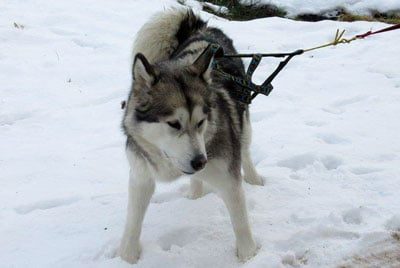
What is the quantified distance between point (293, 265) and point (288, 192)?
0.86 meters

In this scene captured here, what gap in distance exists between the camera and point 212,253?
3.13 metres

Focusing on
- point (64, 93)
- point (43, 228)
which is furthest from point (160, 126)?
point (64, 93)

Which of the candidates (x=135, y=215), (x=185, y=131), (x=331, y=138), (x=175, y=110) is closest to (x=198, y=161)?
(x=185, y=131)

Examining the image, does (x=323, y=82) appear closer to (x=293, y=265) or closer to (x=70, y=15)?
(x=293, y=265)

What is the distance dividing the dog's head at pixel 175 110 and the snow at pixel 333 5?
7.26 meters

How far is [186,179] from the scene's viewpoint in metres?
4.06

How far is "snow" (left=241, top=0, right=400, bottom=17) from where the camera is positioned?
361 inches

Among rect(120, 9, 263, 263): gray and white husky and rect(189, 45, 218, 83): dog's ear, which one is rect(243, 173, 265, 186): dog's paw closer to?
rect(120, 9, 263, 263): gray and white husky

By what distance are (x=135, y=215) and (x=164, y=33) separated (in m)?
1.41

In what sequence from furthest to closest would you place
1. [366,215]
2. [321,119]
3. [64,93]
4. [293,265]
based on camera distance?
[64,93]
[321,119]
[366,215]
[293,265]

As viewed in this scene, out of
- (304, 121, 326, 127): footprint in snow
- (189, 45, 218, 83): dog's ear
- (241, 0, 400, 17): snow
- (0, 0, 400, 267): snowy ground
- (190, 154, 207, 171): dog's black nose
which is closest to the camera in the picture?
(190, 154, 207, 171): dog's black nose

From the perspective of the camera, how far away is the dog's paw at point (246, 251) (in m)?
3.04

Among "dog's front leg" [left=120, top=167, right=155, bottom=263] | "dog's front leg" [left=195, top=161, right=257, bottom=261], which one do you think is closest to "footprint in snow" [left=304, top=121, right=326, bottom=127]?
"dog's front leg" [left=195, top=161, right=257, bottom=261]

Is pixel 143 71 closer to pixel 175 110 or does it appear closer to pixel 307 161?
pixel 175 110
